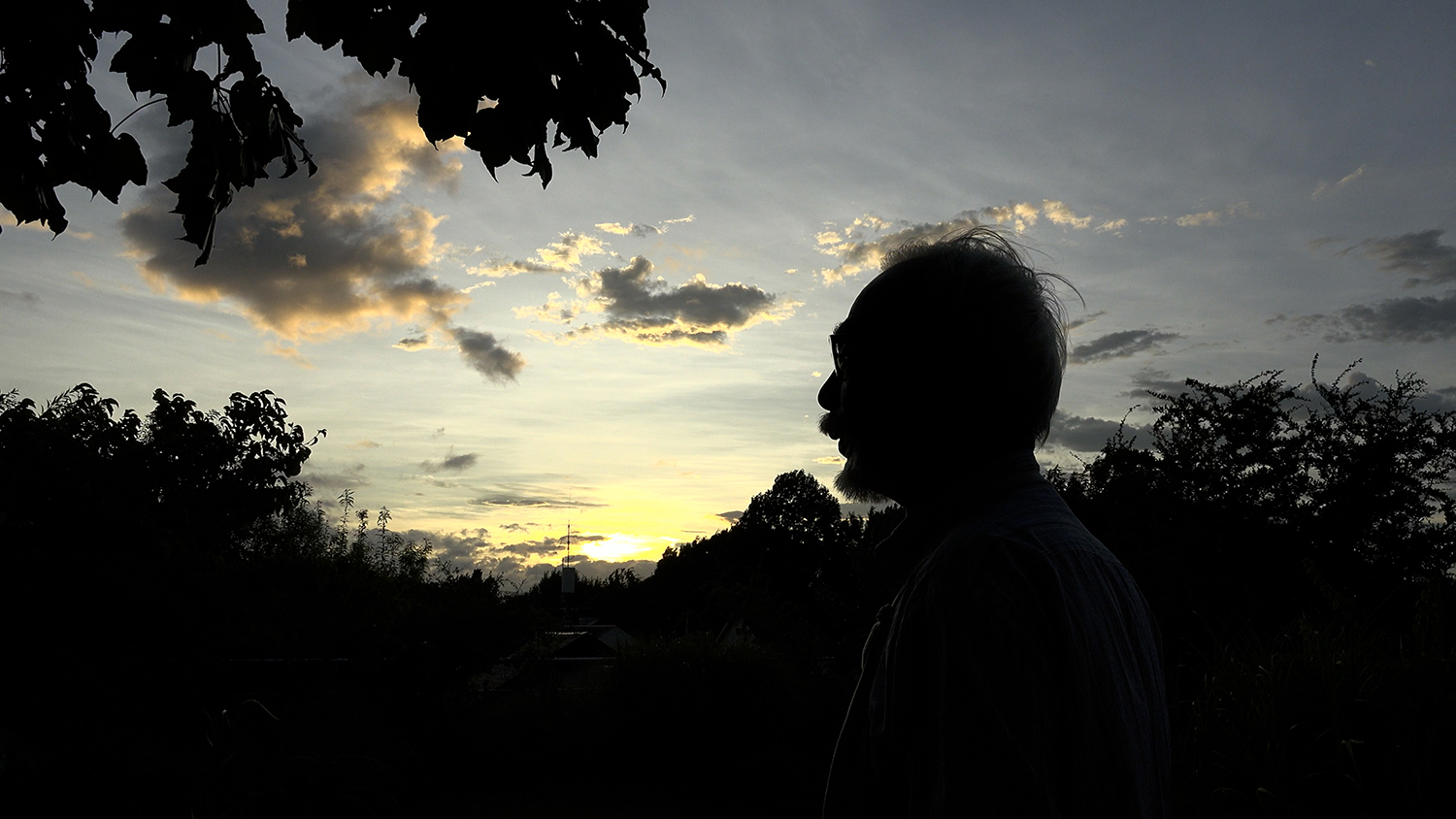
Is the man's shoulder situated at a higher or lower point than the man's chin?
lower

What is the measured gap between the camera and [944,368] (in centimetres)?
147

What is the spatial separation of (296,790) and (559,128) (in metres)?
5.62

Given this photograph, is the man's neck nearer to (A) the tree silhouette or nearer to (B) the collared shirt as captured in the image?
(B) the collared shirt

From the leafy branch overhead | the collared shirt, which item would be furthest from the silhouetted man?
the leafy branch overhead

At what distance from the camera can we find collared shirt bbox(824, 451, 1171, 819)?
1.05 metres

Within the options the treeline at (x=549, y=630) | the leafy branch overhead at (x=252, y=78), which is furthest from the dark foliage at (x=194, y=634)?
the leafy branch overhead at (x=252, y=78)

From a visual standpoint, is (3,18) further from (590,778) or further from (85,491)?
(85,491)

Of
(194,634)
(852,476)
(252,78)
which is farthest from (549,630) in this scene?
(852,476)

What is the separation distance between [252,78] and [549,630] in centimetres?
773

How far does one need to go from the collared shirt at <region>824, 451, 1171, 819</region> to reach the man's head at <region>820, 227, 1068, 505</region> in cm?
17

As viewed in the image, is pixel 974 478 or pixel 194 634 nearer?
pixel 974 478

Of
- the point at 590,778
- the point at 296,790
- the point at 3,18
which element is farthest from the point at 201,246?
the point at 590,778

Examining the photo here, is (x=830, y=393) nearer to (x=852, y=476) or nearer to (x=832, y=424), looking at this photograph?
(x=832, y=424)

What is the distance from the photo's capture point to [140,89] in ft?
8.23
